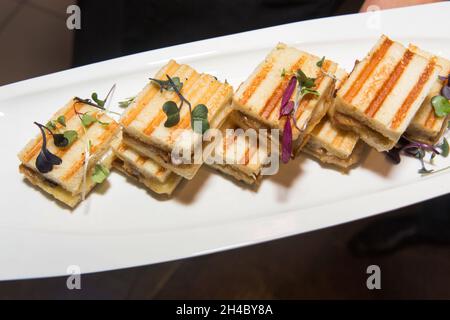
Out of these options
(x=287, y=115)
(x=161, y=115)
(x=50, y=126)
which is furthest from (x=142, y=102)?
(x=287, y=115)

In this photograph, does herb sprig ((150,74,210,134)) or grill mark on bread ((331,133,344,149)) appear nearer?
herb sprig ((150,74,210,134))

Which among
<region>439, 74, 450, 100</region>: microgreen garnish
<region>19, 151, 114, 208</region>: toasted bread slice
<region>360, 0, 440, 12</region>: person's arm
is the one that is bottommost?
<region>19, 151, 114, 208</region>: toasted bread slice

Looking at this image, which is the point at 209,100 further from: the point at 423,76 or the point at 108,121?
the point at 423,76

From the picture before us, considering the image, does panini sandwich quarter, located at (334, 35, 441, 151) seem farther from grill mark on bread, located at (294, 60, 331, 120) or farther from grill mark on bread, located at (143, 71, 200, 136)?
grill mark on bread, located at (143, 71, 200, 136)

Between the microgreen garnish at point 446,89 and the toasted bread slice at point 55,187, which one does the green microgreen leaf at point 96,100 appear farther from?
the microgreen garnish at point 446,89

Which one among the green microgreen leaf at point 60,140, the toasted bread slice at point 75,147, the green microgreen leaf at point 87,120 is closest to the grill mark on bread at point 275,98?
the toasted bread slice at point 75,147

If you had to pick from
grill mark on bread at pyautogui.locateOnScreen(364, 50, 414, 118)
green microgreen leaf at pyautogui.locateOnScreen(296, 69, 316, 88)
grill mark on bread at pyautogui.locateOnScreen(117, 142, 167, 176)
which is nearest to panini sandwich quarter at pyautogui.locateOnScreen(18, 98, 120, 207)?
grill mark on bread at pyautogui.locateOnScreen(117, 142, 167, 176)
